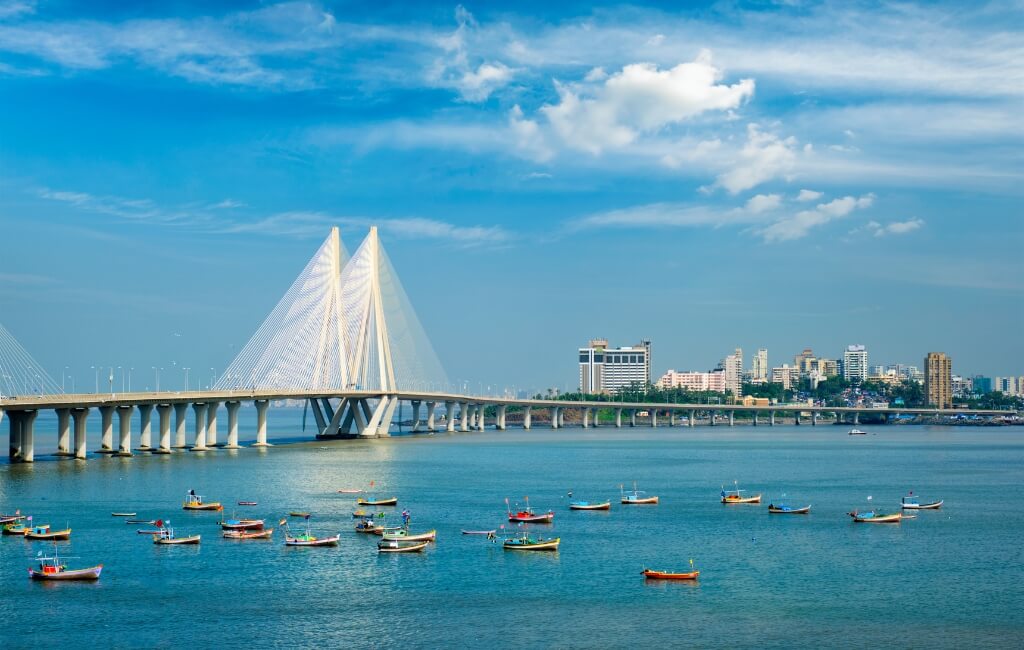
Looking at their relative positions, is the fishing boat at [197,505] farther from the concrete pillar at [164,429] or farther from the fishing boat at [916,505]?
the concrete pillar at [164,429]

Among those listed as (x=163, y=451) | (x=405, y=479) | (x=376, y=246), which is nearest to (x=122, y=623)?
(x=405, y=479)

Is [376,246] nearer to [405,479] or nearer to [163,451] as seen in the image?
[163,451]

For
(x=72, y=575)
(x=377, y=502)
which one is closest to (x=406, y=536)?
(x=377, y=502)

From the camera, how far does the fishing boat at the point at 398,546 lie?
58062 millimetres

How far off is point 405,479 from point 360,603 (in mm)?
48340

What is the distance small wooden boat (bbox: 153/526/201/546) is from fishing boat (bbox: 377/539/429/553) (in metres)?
9.60

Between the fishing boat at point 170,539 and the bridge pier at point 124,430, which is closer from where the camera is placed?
the fishing boat at point 170,539

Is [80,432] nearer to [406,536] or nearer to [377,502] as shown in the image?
[377,502]

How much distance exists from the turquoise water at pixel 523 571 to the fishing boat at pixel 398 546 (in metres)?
0.92

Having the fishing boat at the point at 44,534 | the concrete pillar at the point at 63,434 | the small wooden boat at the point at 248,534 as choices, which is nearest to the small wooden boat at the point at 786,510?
the small wooden boat at the point at 248,534

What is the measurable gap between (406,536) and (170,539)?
39.1 ft

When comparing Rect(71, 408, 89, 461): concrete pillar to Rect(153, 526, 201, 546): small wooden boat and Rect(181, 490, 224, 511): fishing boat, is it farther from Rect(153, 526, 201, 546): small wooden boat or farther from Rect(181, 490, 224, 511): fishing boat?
Rect(153, 526, 201, 546): small wooden boat

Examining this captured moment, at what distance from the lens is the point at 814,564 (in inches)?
2180

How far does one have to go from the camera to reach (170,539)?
2371 inches
